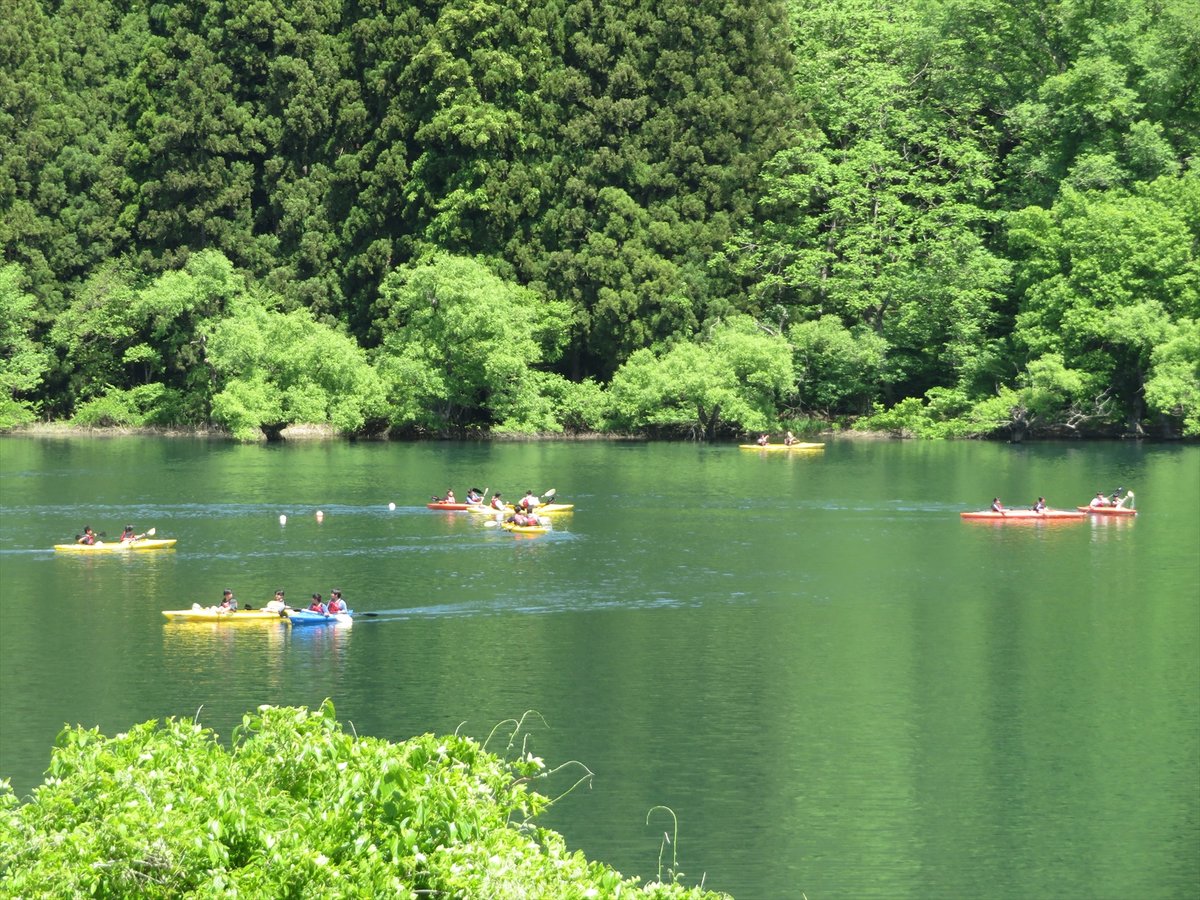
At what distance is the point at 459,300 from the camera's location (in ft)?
324

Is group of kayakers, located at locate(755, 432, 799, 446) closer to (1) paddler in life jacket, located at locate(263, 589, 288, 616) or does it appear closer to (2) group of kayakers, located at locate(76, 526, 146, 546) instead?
(2) group of kayakers, located at locate(76, 526, 146, 546)

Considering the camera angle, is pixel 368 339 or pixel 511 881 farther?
pixel 368 339

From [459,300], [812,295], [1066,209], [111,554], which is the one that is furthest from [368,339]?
[111,554]

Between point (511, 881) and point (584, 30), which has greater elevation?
point (584, 30)

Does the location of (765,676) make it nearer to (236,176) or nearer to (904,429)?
(904,429)

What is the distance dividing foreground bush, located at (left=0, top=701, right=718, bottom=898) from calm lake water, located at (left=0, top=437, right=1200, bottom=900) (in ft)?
42.3

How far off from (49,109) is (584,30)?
32.5 meters

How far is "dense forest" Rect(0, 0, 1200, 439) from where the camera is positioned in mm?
98062

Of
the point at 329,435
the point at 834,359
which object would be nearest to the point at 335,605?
the point at 834,359

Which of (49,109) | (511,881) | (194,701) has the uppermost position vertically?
(49,109)

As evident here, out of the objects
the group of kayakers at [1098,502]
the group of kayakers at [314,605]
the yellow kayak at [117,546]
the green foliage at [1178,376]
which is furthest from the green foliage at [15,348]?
the group of kayakers at [314,605]

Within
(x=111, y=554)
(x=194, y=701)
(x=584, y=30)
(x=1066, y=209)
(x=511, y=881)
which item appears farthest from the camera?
(x=584, y=30)

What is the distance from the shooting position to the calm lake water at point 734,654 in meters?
29.6

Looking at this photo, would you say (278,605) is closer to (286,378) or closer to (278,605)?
(278,605)
